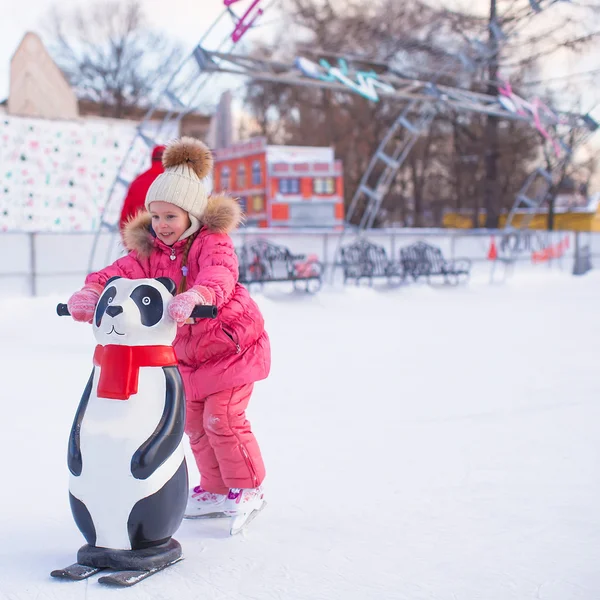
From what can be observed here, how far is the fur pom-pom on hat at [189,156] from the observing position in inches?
108

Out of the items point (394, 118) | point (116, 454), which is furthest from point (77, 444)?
point (394, 118)

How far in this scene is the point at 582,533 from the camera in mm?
2787

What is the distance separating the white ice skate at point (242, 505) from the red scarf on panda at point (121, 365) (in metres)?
0.68

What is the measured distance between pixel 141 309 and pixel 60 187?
40.3 ft

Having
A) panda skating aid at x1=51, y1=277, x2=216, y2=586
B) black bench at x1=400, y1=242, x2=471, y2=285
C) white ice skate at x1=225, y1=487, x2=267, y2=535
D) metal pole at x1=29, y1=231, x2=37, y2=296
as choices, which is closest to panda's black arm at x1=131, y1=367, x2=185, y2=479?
panda skating aid at x1=51, y1=277, x2=216, y2=586

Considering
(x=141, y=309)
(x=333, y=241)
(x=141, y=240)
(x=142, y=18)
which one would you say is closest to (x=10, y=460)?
(x=141, y=240)

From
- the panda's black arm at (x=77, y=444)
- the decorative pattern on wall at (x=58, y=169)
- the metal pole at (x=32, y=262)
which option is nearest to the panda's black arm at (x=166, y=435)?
the panda's black arm at (x=77, y=444)

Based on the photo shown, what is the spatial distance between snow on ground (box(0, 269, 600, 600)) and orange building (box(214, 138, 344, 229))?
360 inches

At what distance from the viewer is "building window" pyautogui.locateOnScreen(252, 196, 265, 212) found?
54.4 ft

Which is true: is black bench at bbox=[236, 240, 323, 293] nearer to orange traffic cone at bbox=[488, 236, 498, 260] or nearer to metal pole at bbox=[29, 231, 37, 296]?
metal pole at bbox=[29, 231, 37, 296]

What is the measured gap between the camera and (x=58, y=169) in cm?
1380

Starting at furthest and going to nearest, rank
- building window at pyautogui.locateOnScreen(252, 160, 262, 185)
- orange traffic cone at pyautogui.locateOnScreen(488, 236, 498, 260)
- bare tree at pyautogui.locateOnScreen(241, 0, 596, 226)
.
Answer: bare tree at pyautogui.locateOnScreen(241, 0, 596, 226), building window at pyautogui.locateOnScreen(252, 160, 262, 185), orange traffic cone at pyautogui.locateOnScreen(488, 236, 498, 260)

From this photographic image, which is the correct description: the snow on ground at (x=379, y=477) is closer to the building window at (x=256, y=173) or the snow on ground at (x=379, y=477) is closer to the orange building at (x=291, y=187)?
the orange building at (x=291, y=187)

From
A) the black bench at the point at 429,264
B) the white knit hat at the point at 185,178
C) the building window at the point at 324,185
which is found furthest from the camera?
the building window at the point at 324,185
